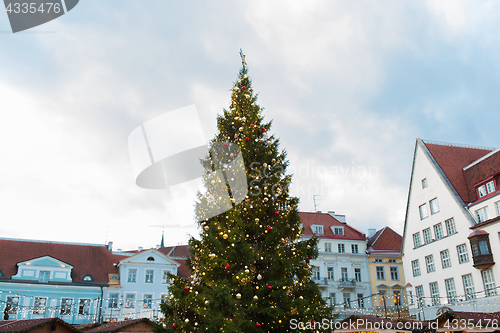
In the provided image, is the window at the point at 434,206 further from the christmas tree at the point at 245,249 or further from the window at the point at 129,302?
the window at the point at 129,302

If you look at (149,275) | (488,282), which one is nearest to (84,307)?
(149,275)

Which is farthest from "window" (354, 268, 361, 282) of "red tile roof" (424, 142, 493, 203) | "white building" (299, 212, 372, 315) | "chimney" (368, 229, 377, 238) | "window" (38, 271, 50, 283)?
"window" (38, 271, 50, 283)

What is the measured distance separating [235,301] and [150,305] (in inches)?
967

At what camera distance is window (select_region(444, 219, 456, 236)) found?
27.8 meters

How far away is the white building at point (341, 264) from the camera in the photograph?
38688 mm

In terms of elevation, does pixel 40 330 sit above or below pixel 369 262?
below

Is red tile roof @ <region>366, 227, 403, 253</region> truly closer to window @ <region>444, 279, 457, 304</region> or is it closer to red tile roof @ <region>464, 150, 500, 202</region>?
window @ <region>444, 279, 457, 304</region>

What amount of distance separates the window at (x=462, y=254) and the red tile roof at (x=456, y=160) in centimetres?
325

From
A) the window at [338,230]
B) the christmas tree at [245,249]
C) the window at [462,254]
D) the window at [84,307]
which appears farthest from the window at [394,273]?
the christmas tree at [245,249]

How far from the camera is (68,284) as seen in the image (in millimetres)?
31750

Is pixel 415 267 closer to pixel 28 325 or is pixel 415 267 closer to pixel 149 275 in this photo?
pixel 149 275

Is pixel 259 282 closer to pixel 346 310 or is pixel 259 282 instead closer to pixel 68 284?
pixel 68 284

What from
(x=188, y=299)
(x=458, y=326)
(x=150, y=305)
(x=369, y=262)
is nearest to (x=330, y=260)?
(x=369, y=262)

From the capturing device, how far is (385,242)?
42.6 metres
